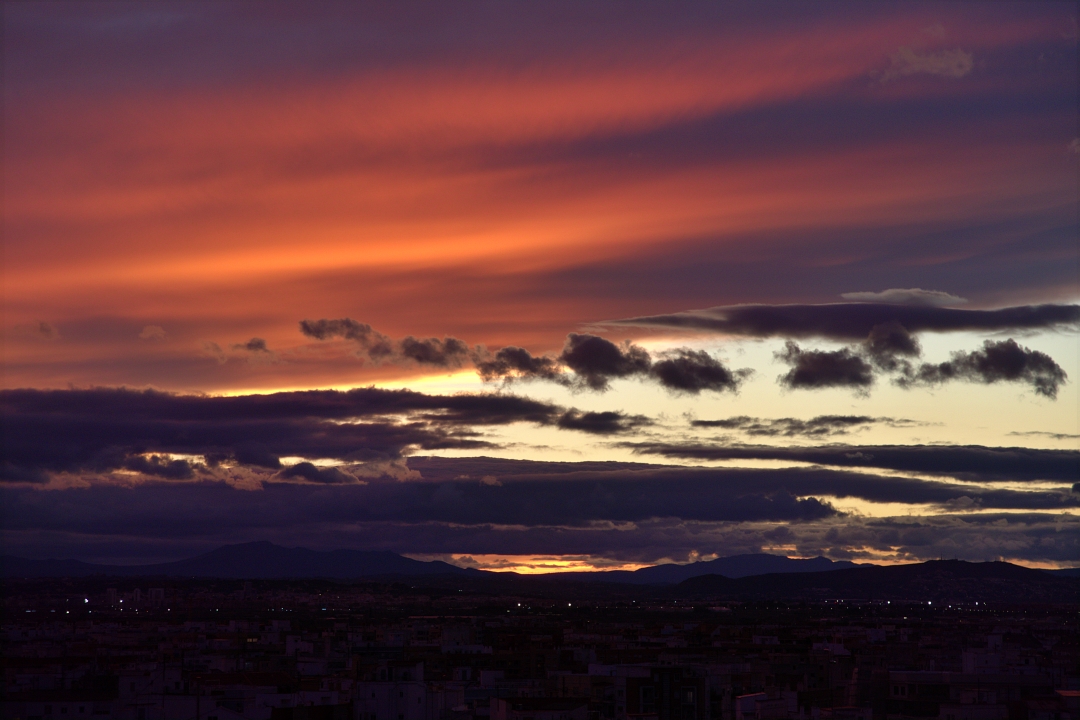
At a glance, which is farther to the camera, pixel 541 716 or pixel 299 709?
pixel 299 709

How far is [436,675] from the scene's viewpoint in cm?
12769

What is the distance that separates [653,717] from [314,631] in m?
107

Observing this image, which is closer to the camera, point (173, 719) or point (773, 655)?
point (173, 719)

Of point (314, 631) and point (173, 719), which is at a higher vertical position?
point (173, 719)

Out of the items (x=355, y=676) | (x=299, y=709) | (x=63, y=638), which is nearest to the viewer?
(x=299, y=709)

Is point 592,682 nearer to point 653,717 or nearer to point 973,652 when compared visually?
point 653,717

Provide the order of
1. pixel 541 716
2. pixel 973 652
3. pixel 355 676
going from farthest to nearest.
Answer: pixel 973 652 < pixel 355 676 < pixel 541 716

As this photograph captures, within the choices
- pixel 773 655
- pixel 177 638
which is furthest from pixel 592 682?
pixel 177 638

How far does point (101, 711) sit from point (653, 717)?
40.1 meters

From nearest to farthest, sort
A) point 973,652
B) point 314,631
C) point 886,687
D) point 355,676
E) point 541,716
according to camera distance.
A: point 541,716, point 886,687, point 355,676, point 973,652, point 314,631

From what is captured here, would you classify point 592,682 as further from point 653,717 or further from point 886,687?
point 886,687

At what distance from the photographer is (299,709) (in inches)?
3637

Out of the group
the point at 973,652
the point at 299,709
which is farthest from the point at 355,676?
the point at 973,652

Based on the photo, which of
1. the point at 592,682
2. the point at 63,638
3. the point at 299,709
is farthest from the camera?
the point at 63,638
